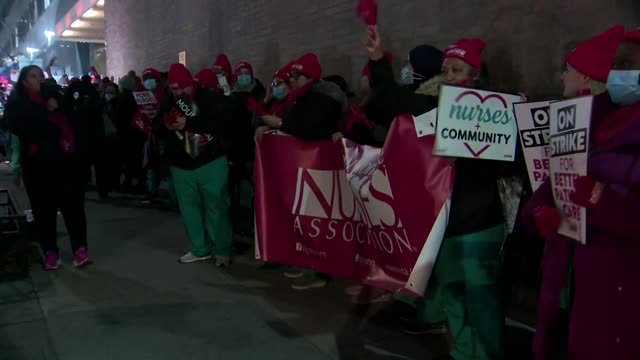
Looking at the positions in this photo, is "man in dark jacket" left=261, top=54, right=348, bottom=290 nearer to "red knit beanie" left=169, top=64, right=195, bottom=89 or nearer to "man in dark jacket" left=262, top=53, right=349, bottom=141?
"man in dark jacket" left=262, top=53, right=349, bottom=141

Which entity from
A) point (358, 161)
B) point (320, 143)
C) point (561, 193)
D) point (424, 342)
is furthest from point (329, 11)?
point (561, 193)

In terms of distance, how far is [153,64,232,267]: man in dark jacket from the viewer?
5.80 m

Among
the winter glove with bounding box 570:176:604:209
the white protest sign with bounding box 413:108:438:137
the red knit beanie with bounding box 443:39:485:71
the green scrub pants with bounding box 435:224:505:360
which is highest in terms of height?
the red knit beanie with bounding box 443:39:485:71

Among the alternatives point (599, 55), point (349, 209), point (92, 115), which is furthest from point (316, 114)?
point (92, 115)

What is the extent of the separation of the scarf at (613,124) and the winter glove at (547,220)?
11.3 inches

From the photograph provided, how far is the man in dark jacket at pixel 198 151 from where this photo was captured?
19.0 ft

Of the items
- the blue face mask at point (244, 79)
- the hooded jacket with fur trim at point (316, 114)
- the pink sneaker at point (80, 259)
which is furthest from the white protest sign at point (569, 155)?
the blue face mask at point (244, 79)

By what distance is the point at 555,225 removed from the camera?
7.81 ft

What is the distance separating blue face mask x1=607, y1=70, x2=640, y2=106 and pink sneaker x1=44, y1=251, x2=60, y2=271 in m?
5.35

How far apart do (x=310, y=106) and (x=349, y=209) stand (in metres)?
0.97

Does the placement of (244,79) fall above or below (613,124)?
above

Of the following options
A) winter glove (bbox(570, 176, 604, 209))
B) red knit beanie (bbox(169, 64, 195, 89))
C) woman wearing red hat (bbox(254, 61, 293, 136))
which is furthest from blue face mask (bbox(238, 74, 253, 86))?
winter glove (bbox(570, 176, 604, 209))

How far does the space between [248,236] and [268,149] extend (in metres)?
2.65

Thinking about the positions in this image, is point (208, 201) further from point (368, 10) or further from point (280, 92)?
point (368, 10)
